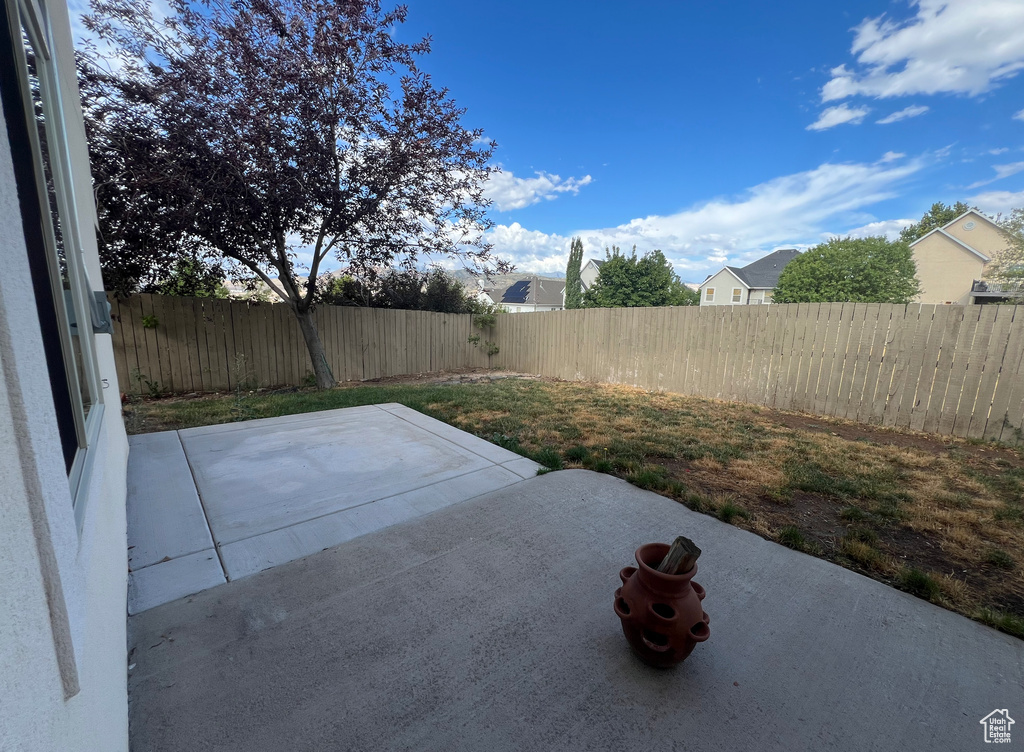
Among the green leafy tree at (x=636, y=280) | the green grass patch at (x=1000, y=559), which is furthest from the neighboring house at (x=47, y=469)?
the green leafy tree at (x=636, y=280)

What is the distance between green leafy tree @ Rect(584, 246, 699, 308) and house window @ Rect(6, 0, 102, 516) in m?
28.5

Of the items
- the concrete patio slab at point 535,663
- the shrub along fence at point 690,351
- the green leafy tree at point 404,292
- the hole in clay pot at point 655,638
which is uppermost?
the green leafy tree at point 404,292

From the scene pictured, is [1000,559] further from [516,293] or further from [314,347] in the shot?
[516,293]

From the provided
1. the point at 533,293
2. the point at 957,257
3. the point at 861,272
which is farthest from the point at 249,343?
the point at 533,293

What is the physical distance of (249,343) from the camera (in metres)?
7.76

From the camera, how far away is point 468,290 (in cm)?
1387

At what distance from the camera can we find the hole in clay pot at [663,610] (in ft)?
5.16

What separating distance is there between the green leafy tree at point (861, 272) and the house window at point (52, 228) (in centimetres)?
2325

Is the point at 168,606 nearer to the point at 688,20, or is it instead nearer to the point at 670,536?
the point at 670,536

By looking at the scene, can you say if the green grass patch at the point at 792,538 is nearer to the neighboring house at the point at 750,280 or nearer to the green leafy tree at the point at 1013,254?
the green leafy tree at the point at 1013,254

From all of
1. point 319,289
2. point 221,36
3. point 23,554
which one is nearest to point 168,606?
point 23,554

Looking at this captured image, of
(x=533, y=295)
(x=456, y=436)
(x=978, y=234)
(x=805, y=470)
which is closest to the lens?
(x=805, y=470)

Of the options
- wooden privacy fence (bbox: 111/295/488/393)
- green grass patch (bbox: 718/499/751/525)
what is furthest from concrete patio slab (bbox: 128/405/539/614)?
wooden privacy fence (bbox: 111/295/488/393)

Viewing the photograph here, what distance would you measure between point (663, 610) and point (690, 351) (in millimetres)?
6431
